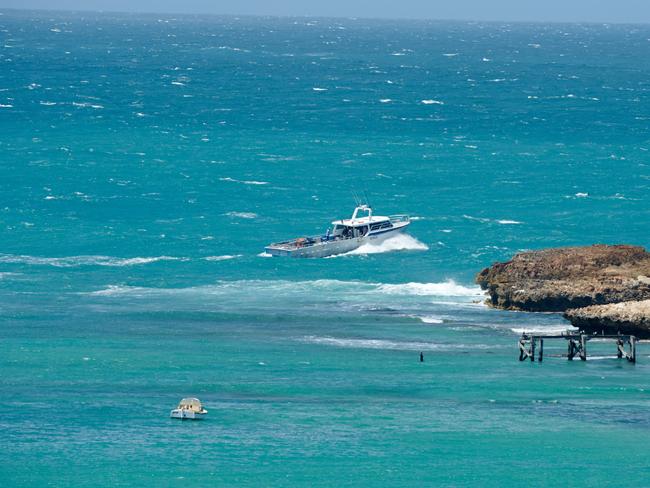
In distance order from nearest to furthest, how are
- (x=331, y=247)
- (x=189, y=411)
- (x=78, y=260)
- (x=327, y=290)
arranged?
(x=189, y=411) < (x=327, y=290) < (x=78, y=260) < (x=331, y=247)

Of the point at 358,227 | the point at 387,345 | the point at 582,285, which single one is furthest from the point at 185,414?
the point at 358,227

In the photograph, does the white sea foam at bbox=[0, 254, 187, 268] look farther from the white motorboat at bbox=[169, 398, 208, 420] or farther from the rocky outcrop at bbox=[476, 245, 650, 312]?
the white motorboat at bbox=[169, 398, 208, 420]

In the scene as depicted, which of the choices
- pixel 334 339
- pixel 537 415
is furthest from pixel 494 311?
pixel 537 415

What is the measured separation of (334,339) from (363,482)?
30486mm

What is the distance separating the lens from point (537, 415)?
87.9m

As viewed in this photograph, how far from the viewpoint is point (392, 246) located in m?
145

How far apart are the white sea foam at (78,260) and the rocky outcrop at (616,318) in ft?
147

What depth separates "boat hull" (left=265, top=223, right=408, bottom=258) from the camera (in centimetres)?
13888

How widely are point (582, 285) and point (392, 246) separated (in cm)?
3368

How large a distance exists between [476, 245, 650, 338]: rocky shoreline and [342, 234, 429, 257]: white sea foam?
21871 millimetres

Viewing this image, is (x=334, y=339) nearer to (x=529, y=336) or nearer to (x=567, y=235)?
(x=529, y=336)

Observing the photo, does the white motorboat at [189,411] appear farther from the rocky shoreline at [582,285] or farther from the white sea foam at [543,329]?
the rocky shoreline at [582,285]

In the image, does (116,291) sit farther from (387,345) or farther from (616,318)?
(616,318)

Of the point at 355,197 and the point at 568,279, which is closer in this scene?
the point at 568,279
